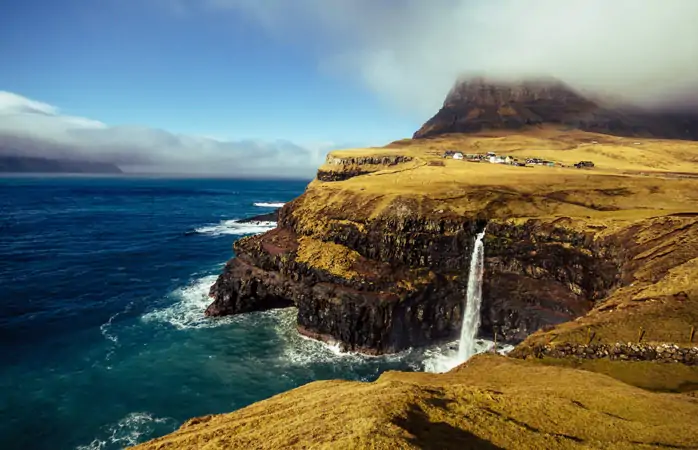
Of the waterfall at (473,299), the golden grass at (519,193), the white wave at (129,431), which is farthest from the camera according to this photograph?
the golden grass at (519,193)

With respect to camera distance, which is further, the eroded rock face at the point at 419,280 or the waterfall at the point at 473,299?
the waterfall at the point at 473,299

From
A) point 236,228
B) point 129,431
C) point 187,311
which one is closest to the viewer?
point 129,431

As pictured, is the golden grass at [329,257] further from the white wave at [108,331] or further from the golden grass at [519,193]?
the white wave at [108,331]

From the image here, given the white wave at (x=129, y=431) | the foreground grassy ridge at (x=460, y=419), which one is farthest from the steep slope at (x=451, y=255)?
the foreground grassy ridge at (x=460, y=419)

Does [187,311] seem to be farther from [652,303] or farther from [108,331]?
[652,303]

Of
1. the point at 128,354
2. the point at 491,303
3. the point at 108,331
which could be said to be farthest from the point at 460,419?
the point at 108,331

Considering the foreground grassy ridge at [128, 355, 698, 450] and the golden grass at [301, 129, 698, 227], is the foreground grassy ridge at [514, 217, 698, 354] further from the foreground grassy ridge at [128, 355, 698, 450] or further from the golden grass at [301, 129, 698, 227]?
the golden grass at [301, 129, 698, 227]
